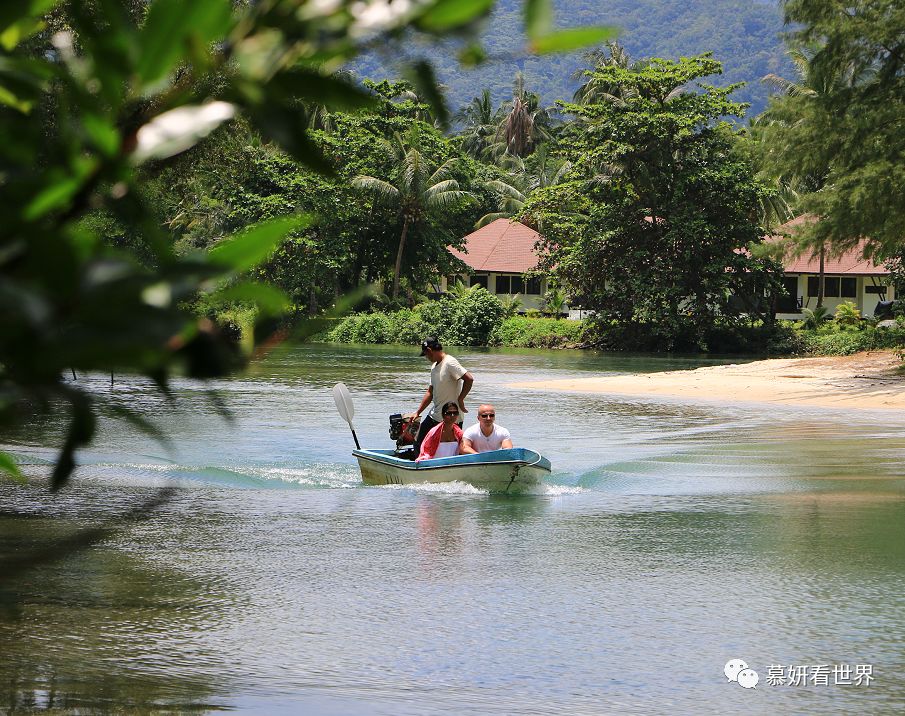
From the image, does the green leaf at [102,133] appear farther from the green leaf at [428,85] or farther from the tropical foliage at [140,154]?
the green leaf at [428,85]

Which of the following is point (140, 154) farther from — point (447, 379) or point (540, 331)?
point (540, 331)

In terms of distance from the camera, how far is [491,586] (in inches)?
398

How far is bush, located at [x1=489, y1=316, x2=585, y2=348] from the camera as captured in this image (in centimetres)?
5334

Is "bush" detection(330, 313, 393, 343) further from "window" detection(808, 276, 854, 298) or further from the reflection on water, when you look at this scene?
the reflection on water

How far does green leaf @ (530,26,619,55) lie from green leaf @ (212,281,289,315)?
1.10 ft

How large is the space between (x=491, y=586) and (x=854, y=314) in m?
44.8

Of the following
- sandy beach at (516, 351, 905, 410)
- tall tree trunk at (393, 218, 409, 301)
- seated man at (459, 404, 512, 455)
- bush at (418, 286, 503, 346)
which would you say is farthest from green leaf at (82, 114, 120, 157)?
tall tree trunk at (393, 218, 409, 301)

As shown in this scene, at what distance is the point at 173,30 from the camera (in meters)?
1.06

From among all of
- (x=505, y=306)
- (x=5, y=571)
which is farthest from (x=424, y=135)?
(x=5, y=571)

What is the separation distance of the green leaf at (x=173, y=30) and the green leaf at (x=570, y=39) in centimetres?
29

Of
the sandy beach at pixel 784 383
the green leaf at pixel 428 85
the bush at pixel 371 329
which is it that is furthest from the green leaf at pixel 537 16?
the bush at pixel 371 329

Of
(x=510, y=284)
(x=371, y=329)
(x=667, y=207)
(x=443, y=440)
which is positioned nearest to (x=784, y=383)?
(x=667, y=207)

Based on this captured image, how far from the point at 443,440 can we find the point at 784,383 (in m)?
18.3

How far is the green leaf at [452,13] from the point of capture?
3.62 feet
